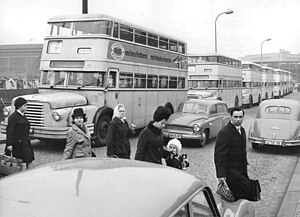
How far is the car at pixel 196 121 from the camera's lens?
530 inches

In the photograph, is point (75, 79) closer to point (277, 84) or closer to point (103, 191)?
point (103, 191)

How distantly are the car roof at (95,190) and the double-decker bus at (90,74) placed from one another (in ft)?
30.7

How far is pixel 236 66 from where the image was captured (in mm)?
34094

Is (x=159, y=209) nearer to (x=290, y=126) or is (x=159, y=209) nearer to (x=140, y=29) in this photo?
(x=290, y=126)

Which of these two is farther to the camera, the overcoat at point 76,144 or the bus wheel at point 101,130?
the bus wheel at point 101,130

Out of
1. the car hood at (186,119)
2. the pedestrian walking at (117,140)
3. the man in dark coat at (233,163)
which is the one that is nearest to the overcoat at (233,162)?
the man in dark coat at (233,163)

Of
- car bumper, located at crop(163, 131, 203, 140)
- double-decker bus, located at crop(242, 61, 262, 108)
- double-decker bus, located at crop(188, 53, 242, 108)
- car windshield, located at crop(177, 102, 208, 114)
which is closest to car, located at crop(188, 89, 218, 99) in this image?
double-decker bus, located at crop(188, 53, 242, 108)

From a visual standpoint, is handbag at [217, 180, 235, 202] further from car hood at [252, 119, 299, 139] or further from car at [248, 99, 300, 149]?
car hood at [252, 119, 299, 139]

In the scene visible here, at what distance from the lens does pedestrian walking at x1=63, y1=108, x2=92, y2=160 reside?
586 centimetres

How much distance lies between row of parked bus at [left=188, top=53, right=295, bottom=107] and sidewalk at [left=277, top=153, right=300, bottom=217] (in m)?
15.3

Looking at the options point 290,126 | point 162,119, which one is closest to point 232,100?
point 290,126

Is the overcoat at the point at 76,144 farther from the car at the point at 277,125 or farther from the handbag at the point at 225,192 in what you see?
the car at the point at 277,125

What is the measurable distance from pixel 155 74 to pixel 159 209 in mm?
15336

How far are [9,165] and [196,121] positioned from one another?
27.3 ft
